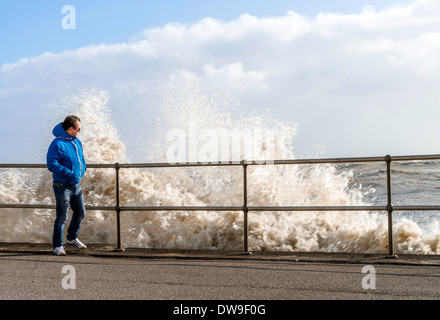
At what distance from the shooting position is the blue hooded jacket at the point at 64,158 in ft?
21.5

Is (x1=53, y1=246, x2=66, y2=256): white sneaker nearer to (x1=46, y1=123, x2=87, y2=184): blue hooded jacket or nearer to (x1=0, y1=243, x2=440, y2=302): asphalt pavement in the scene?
(x1=0, y1=243, x2=440, y2=302): asphalt pavement

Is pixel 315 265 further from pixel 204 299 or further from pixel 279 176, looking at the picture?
pixel 279 176

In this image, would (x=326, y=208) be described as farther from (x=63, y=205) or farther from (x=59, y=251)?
(x=59, y=251)

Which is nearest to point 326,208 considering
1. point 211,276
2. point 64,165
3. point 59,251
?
point 211,276

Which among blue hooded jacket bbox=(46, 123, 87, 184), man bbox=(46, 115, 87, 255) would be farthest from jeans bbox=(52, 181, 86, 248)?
blue hooded jacket bbox=(46, 123, 87, 184)

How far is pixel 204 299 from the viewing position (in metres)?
4.41

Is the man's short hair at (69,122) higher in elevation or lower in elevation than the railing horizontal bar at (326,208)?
higher

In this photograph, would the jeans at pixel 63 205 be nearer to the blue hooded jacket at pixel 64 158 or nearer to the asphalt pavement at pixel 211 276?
the blue hooded jacket at pixel 64 158

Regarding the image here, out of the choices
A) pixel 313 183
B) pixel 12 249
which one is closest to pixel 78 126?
pixel 12 249

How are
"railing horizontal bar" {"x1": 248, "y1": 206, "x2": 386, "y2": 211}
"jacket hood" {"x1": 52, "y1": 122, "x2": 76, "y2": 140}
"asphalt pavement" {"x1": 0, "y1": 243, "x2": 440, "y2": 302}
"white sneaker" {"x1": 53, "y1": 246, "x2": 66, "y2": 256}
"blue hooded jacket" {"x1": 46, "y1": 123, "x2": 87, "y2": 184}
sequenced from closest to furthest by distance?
"asphalt pavement" {"x1": 0, "y1": 243, "x2": 440, "y2": 302} < "railing horizontal bar" {"x1": 248, "y1": 206, "x2": 386, "y2": 211} < "blue hooded jacket" {"x1": 46, "y1": 123, "x2": 87, "y2": 184} < "jacket hood" {"x1": 52, "y1": 122, "x2": 76, "y2": 140} < "white sneaker" {"x1": 53, "y1": 246, "x2": 66, "y2": 256}

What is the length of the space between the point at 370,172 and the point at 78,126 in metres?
17.5

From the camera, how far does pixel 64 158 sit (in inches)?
261

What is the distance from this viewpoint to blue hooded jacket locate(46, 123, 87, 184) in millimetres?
6551

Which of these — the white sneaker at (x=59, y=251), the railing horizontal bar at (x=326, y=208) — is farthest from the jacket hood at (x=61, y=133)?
the railing horizontal bar at (x=326, y=208)
